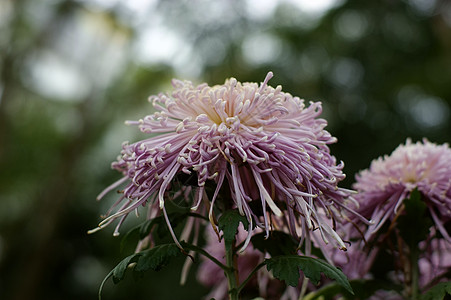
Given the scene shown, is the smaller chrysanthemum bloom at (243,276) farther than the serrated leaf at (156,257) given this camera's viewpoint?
Yes

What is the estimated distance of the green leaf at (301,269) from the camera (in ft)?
1.62

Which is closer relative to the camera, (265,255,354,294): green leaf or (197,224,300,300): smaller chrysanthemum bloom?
(265,255,354,294): green leaf

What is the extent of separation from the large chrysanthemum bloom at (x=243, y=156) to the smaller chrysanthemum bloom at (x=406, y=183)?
0.33ft

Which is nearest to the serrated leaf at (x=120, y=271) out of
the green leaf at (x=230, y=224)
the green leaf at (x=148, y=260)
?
the green leaf at (x=148, y=260)

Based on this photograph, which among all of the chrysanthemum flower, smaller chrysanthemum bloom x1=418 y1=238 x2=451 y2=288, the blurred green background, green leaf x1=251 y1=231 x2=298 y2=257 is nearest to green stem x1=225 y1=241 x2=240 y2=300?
green leaf x1=251 y1=231 x2=298 y2=257

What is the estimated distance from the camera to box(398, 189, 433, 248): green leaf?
642 millimetres

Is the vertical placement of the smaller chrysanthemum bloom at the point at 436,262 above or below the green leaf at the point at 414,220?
below

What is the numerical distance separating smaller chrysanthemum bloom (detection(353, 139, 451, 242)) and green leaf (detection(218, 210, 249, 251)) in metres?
0.24

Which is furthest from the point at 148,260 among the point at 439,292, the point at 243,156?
the point at 439,292

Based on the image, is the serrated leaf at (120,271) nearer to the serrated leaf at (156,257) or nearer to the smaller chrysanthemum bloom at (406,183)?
the serrated leaf at (156,257)

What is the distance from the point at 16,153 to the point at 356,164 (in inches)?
247

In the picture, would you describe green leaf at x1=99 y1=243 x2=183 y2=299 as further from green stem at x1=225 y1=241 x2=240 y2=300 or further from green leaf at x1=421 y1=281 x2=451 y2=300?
green leaf at x1=421 y1=281 x2=451 y2=300

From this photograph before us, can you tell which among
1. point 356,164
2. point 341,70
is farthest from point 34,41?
point 356,164

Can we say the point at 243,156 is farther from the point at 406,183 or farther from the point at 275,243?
the point at 406,183
